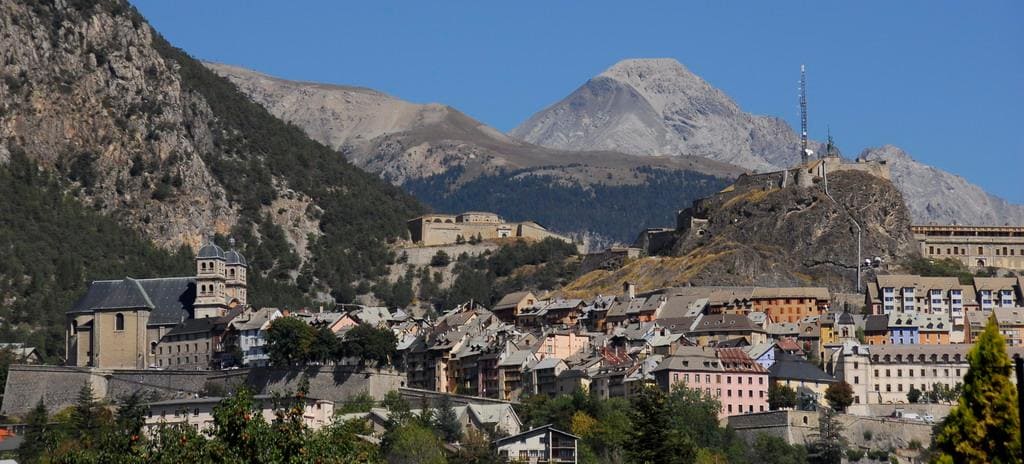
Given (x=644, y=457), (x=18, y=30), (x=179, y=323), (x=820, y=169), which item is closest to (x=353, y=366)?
(x=179, y=323)

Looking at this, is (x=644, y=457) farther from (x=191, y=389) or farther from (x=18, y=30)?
(x=18, y=30)

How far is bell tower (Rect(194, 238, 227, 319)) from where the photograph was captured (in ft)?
490

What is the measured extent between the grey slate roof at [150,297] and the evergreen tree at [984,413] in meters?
103

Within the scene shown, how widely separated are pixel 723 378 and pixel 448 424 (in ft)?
60.3

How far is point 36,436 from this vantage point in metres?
118

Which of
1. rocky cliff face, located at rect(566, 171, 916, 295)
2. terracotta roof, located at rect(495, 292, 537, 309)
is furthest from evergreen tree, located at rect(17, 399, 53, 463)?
rocky cliff face, located at rect(566, 171, 916, 295)

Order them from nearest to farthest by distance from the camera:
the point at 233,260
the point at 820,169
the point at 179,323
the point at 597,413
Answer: the point at 597,413 → the point at 179,323 → the point at 233,260 → the point at 820,169

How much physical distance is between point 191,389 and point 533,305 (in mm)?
38002

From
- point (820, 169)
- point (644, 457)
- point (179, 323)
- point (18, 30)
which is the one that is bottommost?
point (644, 457)

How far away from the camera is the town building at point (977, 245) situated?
180 metres

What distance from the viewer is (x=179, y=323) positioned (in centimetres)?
14638

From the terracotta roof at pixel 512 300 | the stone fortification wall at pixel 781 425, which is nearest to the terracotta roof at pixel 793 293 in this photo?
the terracotta roof at pixel 512 300

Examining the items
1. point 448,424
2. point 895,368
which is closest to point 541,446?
point 448,424

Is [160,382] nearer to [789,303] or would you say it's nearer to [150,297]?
[150,297]
